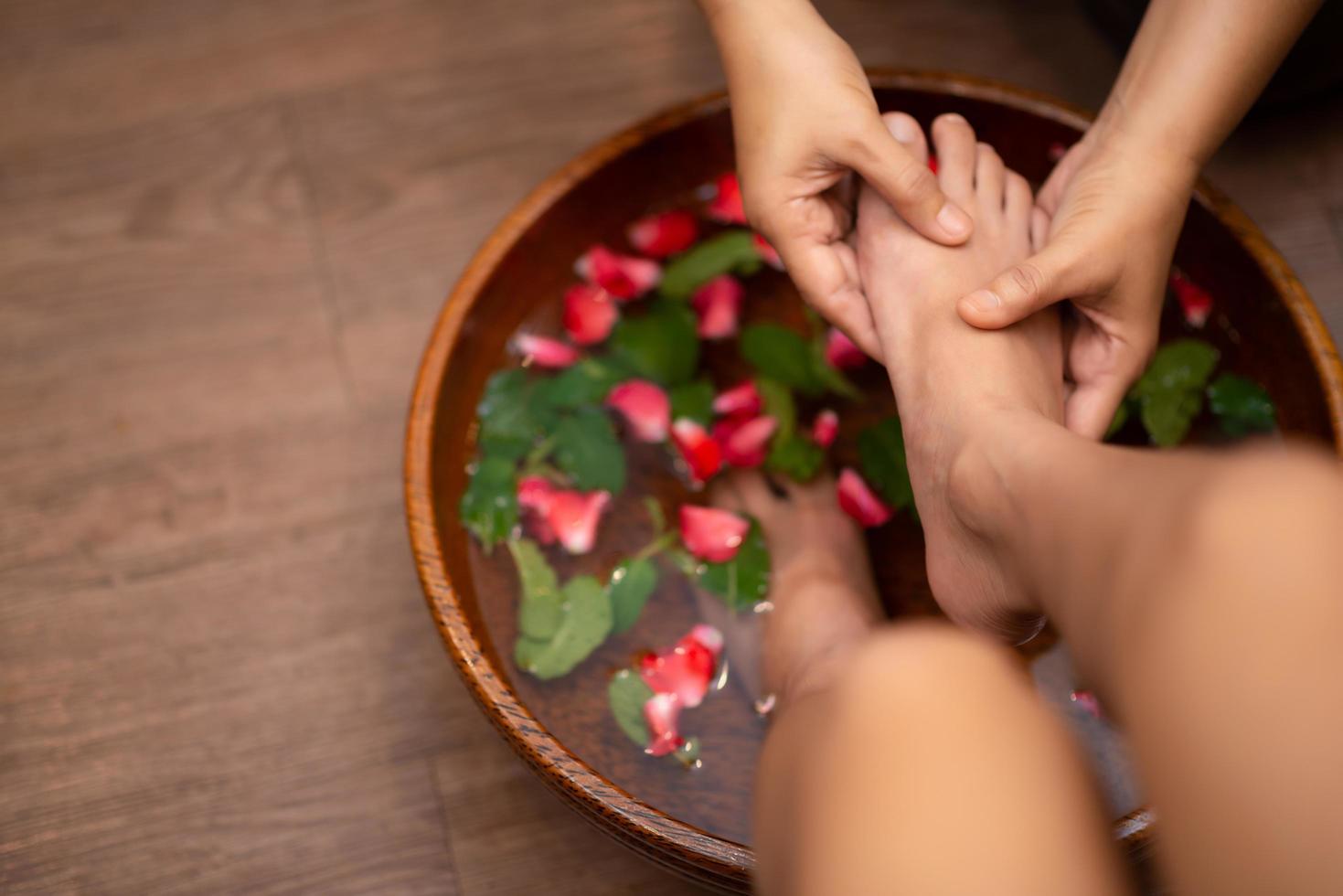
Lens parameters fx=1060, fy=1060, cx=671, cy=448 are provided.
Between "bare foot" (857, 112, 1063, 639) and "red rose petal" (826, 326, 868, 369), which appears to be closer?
"bare foot" (857, 112, 1063, 639)

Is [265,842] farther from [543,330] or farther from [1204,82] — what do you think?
[1204,82]

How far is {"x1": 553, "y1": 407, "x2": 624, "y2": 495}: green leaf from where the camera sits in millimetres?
908

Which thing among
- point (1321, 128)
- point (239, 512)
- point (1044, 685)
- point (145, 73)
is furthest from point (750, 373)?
point (145, 73)

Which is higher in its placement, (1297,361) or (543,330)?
(1297,361)

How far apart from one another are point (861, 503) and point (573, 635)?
0.88 ft

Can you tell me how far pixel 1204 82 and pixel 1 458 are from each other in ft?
3.84

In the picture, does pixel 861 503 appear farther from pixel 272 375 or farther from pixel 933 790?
pixel 272 375

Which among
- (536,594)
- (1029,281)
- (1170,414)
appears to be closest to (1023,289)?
(1029,281)

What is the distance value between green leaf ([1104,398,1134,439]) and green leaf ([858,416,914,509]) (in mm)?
164

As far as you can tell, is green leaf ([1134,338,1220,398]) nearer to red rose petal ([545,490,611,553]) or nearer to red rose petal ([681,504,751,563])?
red rose petal ([681,504,751,563])

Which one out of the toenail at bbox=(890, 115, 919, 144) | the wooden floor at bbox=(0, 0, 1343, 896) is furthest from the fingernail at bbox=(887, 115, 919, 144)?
the wooden floor at bbox=(0, 0, 1343, 896)

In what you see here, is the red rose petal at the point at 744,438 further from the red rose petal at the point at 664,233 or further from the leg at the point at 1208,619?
the leg at the point at 1208,619

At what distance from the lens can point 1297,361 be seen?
792 millimetres

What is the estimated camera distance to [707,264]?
97 cm
